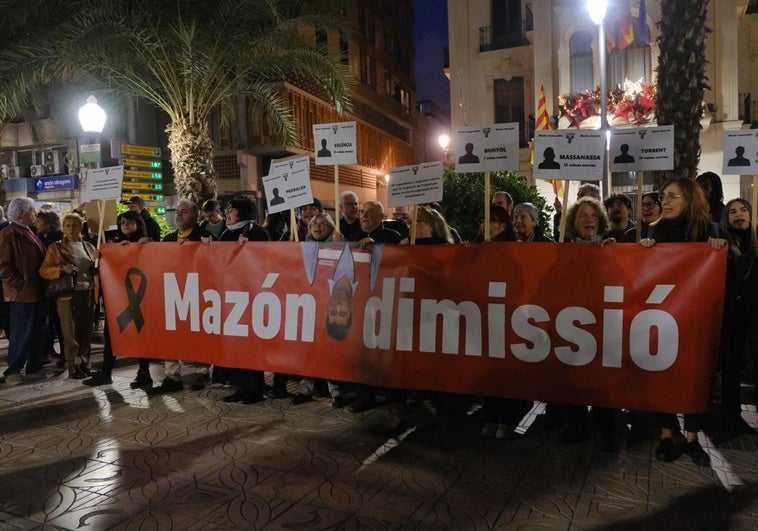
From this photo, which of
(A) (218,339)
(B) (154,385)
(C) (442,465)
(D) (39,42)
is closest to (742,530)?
(C) (442,465)

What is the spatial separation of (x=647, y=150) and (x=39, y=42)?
997cm

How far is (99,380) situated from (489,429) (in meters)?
4.21

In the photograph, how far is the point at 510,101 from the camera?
2367cm

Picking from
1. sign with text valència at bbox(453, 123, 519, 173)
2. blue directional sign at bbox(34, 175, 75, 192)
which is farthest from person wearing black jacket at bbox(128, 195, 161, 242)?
blue directional sign at bbox(34, 175, 75, 192)

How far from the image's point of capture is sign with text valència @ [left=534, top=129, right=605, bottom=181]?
A: 15.6 ft

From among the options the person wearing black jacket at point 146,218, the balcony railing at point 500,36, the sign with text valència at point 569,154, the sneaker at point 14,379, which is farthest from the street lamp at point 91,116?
the balcony railing at point 500,36

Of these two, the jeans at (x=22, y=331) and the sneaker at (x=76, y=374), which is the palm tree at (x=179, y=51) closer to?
the jeans at (x=22, y=331)

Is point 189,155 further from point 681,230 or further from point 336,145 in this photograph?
point 681,230

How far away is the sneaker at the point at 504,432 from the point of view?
4727mm

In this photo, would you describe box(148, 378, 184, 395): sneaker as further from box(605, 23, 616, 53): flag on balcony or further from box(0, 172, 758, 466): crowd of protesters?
box(605, 23, 616, 53): flag on balcony

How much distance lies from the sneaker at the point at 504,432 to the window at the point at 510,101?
64.7ft

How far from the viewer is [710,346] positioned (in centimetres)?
423

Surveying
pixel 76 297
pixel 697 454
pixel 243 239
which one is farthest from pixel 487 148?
pixel 76 297

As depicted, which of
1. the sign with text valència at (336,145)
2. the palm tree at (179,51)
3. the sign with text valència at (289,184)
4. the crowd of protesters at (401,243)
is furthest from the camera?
the palm tree at (179,51)
